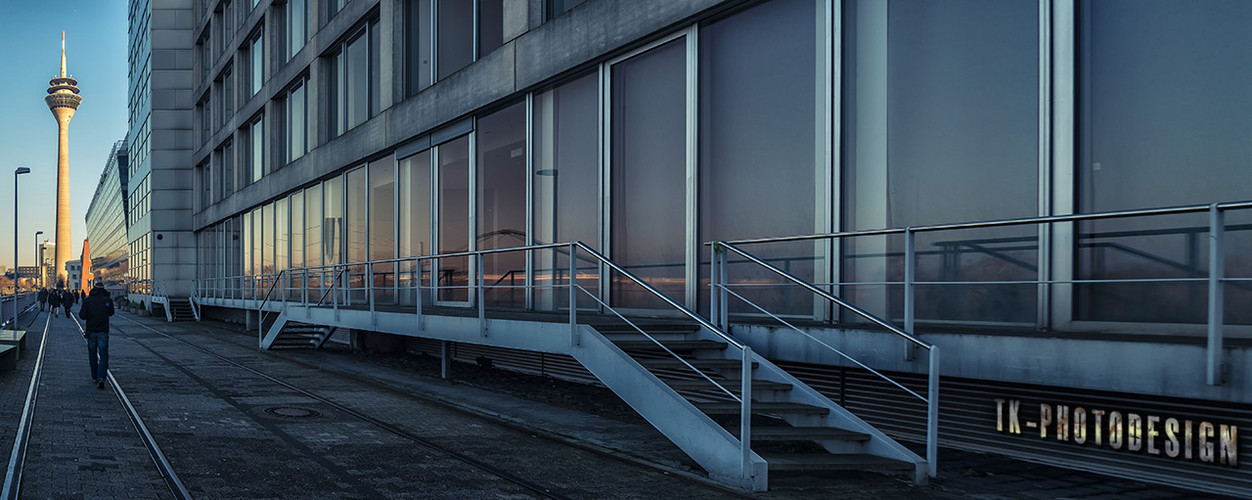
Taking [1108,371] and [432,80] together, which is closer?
[1108,371]

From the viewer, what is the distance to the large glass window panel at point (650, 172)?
12617 millimetres

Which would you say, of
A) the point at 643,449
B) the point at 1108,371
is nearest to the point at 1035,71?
the point at 1108,371

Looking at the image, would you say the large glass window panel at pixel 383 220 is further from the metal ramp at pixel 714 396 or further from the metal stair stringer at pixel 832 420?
the metal stair stringer at pixel 832 420

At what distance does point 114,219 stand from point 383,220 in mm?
→ 82014

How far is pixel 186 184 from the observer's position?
5012 cm

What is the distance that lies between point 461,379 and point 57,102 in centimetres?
19611

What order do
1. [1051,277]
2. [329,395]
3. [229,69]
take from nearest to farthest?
[1051,277], [329,395], [229,69]

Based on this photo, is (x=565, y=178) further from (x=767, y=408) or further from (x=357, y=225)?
(x=357, y=225)

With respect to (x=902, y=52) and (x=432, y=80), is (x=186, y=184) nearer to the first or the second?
(x=432, y=80)

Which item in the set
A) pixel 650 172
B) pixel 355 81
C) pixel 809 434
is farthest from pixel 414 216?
pixel 809 434

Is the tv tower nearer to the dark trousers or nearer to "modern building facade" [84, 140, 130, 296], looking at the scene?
"modern building facade" [84, 140, 130, 296]

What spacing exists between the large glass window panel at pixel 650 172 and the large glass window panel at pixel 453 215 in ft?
17.6

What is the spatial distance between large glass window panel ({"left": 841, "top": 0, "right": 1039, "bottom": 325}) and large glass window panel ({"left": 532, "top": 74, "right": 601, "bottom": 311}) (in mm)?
5308

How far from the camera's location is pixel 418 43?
2048 centimetres
